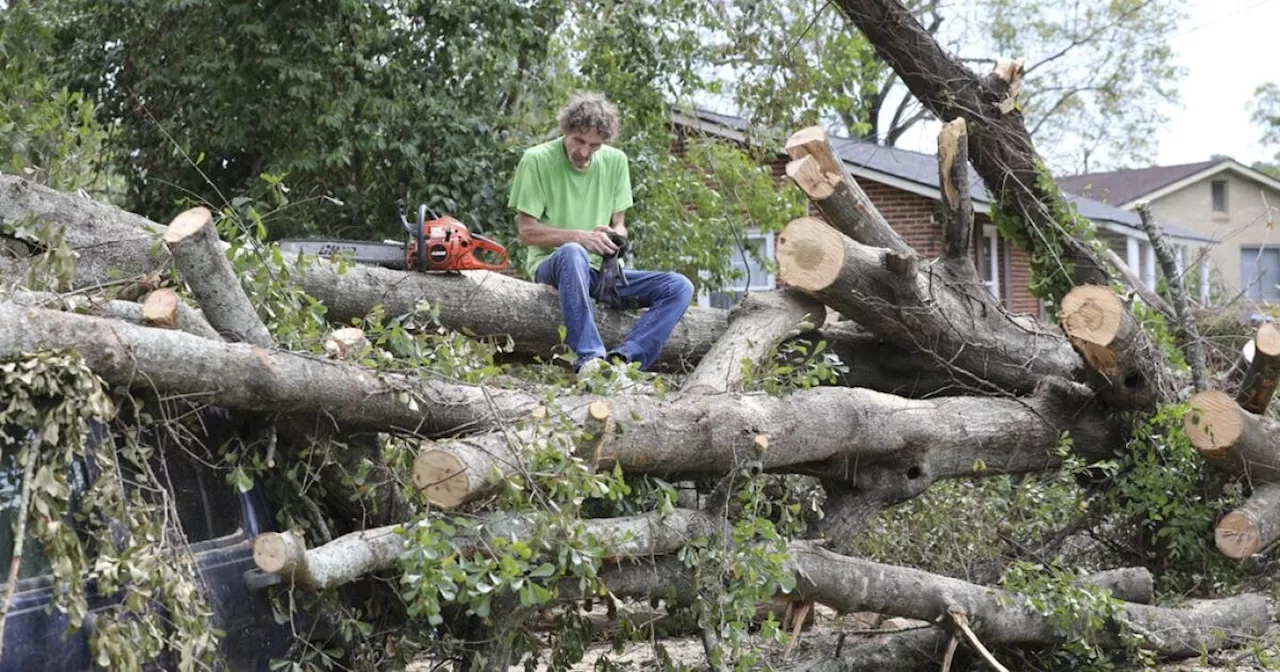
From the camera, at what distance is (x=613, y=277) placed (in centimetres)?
752

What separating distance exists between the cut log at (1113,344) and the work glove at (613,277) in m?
2.37

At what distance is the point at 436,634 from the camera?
5.38 metres

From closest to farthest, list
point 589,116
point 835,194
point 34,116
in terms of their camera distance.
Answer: point 589,116, point 835,194, point 34,116

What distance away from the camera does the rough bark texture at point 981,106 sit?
8.76 metres

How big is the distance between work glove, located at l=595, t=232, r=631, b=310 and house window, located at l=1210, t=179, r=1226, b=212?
32.2m

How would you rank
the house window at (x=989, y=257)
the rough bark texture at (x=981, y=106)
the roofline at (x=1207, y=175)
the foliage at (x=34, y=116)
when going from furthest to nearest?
the roofline at (x=1207, y=175)
the house window at (x=989, y=257)
the rough bark texture at (x=981, y=106)
the foliage at (x=34, y=116)

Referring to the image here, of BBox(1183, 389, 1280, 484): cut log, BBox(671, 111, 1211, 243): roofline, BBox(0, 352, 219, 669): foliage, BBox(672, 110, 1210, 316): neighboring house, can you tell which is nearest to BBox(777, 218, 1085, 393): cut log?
BBox(1183, 389, 1280, 484): cut log

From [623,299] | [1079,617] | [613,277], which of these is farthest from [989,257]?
[1079,617]

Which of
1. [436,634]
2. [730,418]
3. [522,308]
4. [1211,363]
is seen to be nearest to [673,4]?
[1211,363]

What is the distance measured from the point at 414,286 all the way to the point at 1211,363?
648 centimetres

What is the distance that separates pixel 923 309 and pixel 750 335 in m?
1.05

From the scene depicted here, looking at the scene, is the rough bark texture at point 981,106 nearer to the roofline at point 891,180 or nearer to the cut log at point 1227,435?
the cut log at point 1227,435

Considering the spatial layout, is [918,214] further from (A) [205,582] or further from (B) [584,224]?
(A) [205,582]

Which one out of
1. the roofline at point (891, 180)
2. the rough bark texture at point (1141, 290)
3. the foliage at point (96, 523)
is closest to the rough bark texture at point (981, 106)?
the rough bark texture at point (1141, 290)
